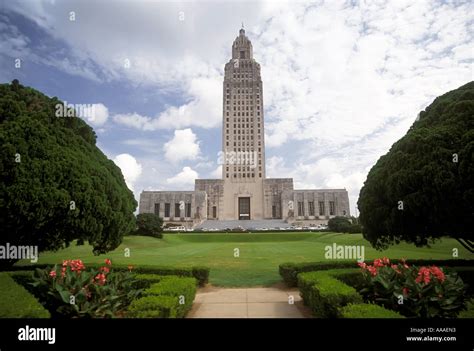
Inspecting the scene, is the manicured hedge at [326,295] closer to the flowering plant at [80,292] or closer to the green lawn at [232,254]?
the green lawn at [232,254]

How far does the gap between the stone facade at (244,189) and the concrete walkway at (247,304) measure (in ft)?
193

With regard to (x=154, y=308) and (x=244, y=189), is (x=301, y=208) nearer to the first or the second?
(x=244, y=189)

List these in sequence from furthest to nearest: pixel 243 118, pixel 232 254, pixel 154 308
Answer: pixel 243 118 → pixel 232 254 → pixel 154 308

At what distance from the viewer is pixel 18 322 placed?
6.22m

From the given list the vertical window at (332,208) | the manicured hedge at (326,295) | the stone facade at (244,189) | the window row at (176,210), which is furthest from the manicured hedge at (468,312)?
the vertical window at (332,208)

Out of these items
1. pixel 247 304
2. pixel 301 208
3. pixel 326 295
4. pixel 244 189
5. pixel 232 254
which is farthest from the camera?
pixel 301 208

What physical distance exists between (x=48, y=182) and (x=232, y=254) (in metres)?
16.1

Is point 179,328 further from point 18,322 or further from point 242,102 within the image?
point 242,102

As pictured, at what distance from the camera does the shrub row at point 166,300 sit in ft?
22.2

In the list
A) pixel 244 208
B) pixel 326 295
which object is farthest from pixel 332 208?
pixel 326 295

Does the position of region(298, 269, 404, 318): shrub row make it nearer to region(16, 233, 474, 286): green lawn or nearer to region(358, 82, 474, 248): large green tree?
region(358, 82, 474, 248): large green tree

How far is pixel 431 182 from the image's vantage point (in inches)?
411

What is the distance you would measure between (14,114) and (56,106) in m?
1.37

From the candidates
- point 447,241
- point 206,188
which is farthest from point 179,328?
point 206,188
